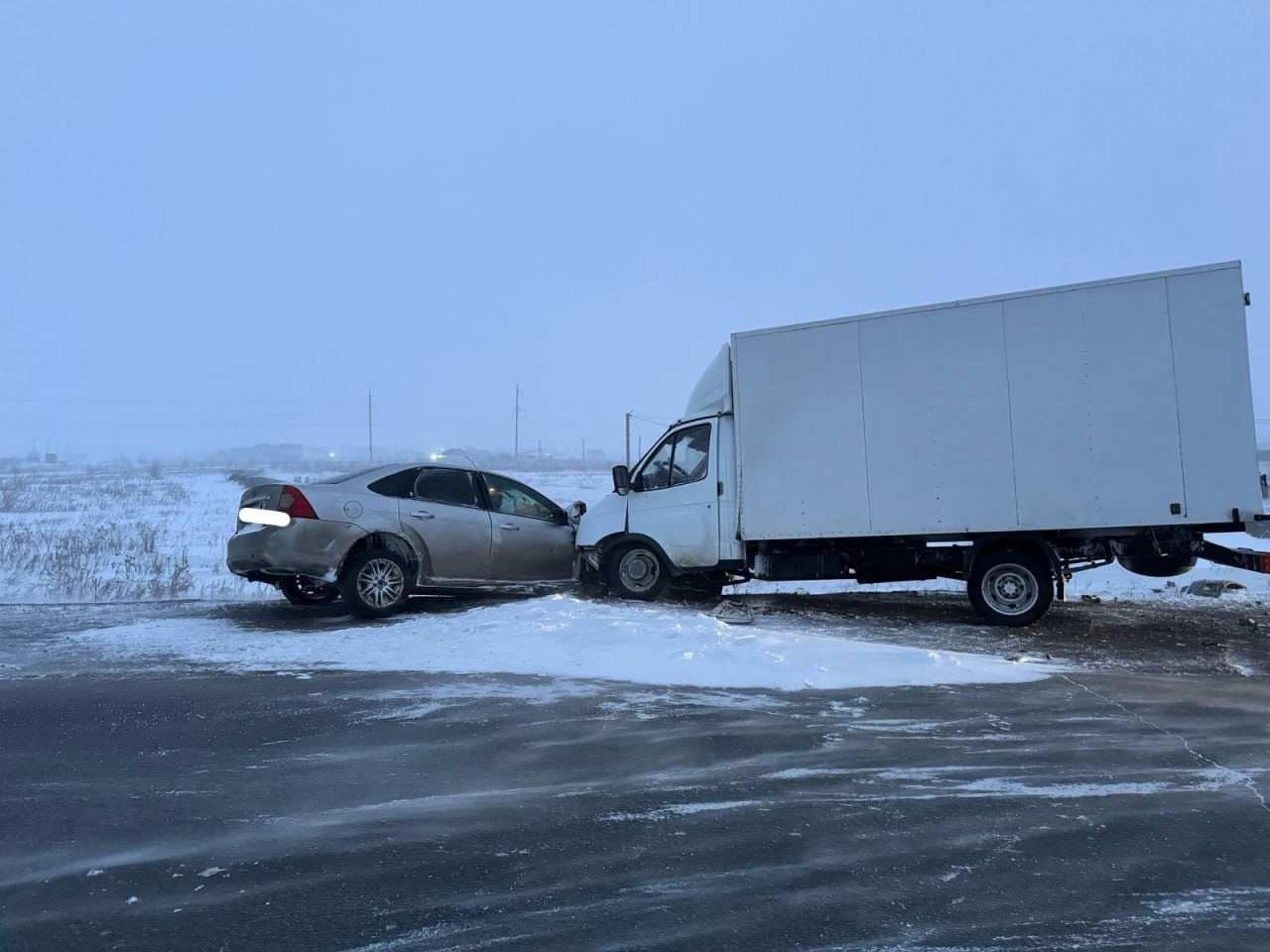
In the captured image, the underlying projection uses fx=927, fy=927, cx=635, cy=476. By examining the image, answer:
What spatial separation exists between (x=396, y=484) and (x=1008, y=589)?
6.65 metres

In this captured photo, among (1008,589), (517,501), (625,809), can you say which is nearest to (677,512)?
(517,501)

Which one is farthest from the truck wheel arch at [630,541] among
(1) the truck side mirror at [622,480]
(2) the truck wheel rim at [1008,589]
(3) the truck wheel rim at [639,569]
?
(2) the truck wheel rim at [1008,589]

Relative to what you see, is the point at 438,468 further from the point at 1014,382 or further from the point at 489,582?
the point at 1014,382

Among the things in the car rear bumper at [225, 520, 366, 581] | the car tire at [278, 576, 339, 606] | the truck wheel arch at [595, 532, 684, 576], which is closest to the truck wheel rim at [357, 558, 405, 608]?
the car rear bumper at [225, 520, 366, 581]

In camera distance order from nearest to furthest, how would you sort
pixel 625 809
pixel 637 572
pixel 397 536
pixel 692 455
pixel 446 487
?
pixel 625 809 < pixel 397 536 < pixel 446 487 < pixel 692 455 < pixel 637 572

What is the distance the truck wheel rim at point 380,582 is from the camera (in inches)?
387

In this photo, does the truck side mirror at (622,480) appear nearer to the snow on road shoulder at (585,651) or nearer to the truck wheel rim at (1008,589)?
the snow on road shoulder at (585,651)

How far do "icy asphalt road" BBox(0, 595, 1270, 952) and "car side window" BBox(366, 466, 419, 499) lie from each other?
297cm

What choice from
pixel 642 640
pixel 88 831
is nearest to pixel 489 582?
pixel 642 640

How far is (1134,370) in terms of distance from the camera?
882 cm

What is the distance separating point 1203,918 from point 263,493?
29.4 ft

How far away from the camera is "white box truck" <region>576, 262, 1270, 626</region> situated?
8.66 metres

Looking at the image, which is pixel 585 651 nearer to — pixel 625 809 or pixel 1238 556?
pixel 625 809

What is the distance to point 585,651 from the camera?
304 inches
